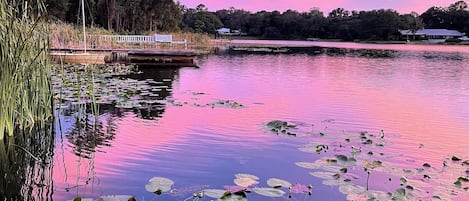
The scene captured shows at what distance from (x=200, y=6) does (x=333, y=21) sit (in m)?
25.7

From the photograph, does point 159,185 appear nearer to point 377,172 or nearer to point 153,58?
point 377,172

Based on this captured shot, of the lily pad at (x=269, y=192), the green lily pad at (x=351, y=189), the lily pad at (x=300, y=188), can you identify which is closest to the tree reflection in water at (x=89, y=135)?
the lily pad at (x=269, y=192)

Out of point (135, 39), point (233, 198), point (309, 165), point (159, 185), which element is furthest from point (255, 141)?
point (135, 39)

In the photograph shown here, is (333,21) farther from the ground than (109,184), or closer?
farther from the ground

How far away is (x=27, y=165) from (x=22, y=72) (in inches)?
45.8

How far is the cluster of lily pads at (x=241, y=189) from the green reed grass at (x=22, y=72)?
1985mm

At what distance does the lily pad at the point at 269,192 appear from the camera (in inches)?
163

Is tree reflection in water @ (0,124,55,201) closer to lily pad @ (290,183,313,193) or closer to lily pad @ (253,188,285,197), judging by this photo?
lily pad @ (253,188,285,197)

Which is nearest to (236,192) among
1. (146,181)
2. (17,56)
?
(146,181)

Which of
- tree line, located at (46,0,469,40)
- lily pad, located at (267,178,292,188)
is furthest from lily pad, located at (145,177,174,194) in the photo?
tree line, located at (46,0,469,40)

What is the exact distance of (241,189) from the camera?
4.25 meters

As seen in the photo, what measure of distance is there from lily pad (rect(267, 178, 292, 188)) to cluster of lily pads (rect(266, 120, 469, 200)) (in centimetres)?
41

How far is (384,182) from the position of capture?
469 centimetres

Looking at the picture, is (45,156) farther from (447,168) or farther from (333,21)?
(333,21)
